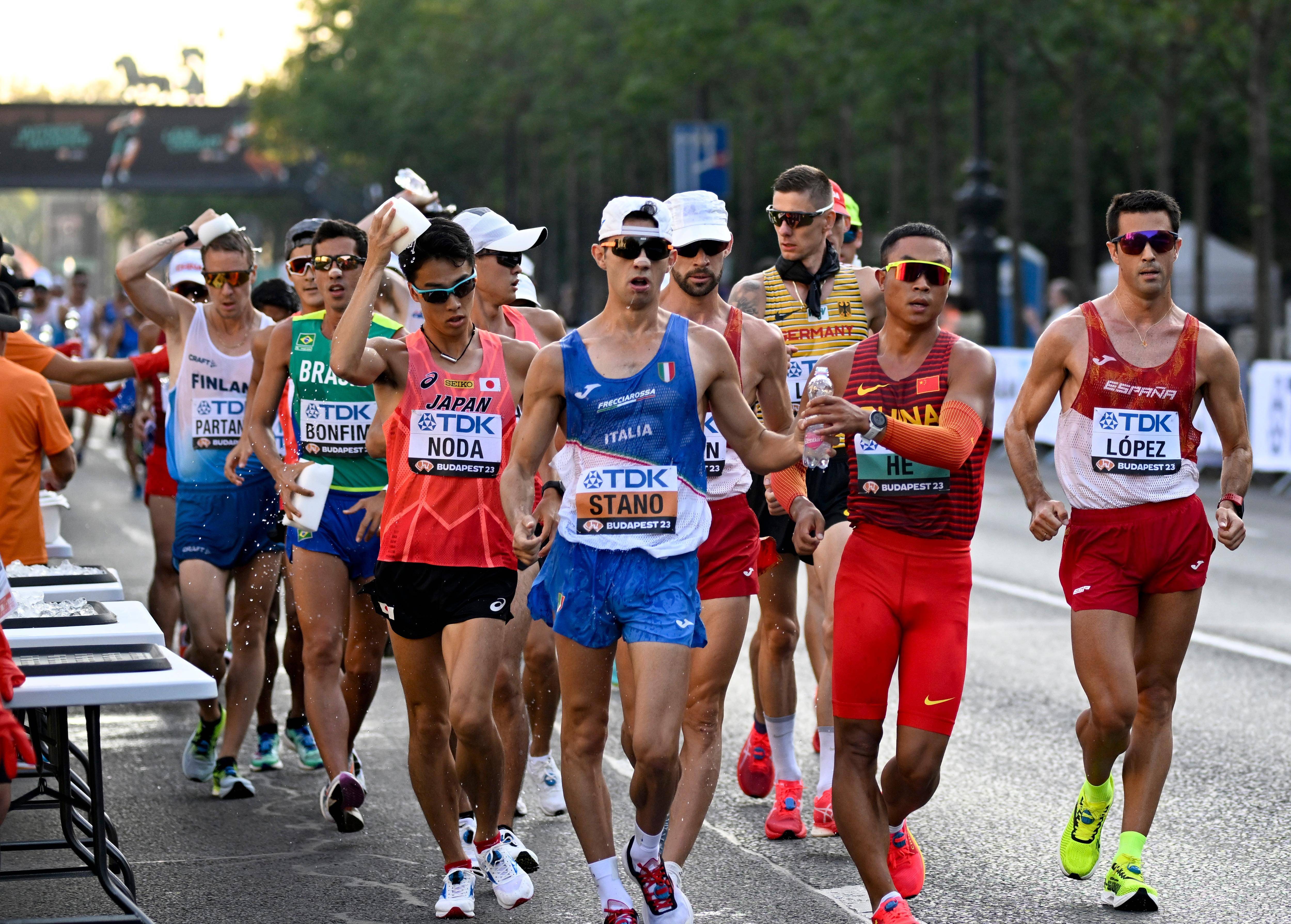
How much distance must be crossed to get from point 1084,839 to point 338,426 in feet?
10.1

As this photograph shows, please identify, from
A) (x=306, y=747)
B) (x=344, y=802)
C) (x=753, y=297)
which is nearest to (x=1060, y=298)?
(x=753, y=297)

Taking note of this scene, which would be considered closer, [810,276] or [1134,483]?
[1134,483]

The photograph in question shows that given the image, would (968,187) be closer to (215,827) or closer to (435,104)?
(215,827)

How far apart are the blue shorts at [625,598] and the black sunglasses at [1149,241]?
1.87m

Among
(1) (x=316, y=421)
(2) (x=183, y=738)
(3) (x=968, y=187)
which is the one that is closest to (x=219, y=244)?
(1) (x=316, y=421)

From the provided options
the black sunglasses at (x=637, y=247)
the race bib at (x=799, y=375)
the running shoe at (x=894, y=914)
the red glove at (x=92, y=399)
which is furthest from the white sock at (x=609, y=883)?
the red glove at (x=92, y=399)

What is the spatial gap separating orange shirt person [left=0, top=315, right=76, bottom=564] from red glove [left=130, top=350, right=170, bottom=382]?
165 cm

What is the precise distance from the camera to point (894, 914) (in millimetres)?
5605

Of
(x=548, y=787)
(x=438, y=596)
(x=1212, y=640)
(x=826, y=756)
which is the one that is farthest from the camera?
(x=1212, y=640)

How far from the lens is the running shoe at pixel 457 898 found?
607cm

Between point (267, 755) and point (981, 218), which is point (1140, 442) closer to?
point (267, 755)

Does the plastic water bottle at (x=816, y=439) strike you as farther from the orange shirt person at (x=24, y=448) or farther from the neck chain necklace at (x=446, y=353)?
the orange shirt person at (x=24, y=448)

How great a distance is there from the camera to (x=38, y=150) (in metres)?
63.1

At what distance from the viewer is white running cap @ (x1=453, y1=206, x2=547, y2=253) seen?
290 inches
